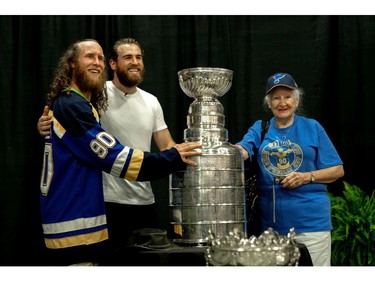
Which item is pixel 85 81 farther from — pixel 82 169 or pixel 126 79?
pixel 126 79

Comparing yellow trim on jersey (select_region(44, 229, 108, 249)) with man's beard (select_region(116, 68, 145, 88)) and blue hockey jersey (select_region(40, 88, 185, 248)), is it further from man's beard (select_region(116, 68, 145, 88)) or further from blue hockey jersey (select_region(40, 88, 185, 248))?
man's beard (select_region(116, 68, 145, 88))

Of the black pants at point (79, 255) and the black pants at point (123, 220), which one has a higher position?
the black pants at point (123, 220)

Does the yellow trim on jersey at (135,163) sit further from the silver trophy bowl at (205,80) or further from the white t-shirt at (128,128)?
the white t-shirt at (128,128)

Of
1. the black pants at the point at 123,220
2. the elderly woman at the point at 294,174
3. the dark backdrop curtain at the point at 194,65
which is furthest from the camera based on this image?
the dark backdrop curtain at the point at 194,65

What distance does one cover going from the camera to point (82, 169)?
7.74 feet

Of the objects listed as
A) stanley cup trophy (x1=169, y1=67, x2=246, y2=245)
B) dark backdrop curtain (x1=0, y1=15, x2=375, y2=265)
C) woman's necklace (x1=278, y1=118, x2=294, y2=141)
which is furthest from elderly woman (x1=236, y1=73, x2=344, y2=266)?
dark backdrop curtain (x1=0, y1=15, x2=375, y2=265)

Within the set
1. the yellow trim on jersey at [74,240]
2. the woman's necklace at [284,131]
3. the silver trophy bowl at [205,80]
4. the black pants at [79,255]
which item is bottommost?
the black pants at [79,255]

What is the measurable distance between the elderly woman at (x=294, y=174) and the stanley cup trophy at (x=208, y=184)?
0.30 metres

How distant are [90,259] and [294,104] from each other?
1.27 m

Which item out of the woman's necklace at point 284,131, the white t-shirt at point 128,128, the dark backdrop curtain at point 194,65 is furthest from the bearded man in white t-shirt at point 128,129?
the dark backdrop curtain at point 194,65

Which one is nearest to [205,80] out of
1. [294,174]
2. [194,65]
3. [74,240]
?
[294,174]

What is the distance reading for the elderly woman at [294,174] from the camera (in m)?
2.73

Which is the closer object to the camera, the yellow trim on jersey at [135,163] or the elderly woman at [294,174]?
the yellow trim on jersey at [135,163]

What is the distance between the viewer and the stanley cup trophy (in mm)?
2365
